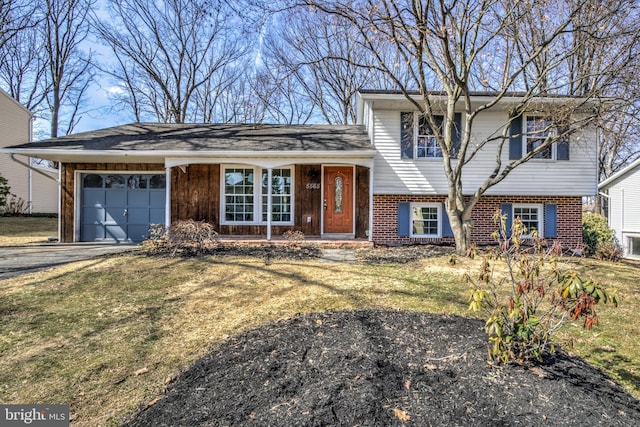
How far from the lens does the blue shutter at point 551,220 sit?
10.4 m

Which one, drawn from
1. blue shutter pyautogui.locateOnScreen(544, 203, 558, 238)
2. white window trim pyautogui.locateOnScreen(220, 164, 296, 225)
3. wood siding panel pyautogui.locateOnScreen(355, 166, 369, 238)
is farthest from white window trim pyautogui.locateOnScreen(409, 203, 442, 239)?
white window trim pyautogui.locateOnScreen(220, 164, 296, 225)

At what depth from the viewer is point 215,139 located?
10867 millimetres

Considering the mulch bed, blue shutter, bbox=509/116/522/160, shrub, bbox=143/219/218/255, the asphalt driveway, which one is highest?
blue shutter, bbox=509/116/522/160

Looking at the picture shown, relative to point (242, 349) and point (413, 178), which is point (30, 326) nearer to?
point (242, 349)

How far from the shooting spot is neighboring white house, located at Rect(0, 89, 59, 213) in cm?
1770

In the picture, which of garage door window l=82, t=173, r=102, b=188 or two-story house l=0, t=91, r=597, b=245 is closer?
two-story house l=0, t=91, r=597, b=245

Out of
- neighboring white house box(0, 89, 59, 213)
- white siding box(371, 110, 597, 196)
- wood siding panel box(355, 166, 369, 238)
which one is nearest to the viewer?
white siding box(371, 110, 597, 196)

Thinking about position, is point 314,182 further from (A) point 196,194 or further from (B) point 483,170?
(B) point 483,170

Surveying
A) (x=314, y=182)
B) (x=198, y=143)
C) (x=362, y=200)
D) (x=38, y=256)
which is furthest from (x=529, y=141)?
(x=38, y=256)

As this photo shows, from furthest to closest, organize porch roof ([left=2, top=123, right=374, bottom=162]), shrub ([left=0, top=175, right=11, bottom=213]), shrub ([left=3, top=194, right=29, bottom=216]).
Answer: shrub ([left=3, top=194, right=29, bottom=216])
shrub ([left=0, top=175, right=11, bottom=213])
porch roof ([left=2, top=123, right=374, bottom=162])

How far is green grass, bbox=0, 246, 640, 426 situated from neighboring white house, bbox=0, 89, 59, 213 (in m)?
15.6

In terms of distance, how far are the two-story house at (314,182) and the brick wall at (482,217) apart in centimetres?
3

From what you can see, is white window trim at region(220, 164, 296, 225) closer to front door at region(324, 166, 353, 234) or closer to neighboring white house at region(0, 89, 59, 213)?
front door at region(324, 166, 353, 234)

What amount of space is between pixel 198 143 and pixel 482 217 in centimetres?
881
